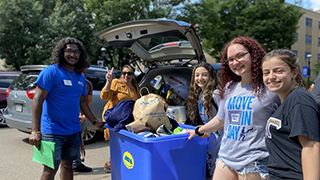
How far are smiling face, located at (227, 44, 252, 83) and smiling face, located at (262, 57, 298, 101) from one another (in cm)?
35

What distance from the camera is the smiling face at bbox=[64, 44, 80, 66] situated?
2.54m

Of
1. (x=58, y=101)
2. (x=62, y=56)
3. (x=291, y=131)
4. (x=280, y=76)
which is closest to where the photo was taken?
(x=291, y=131)

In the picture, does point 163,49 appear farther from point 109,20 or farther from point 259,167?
point 109,20

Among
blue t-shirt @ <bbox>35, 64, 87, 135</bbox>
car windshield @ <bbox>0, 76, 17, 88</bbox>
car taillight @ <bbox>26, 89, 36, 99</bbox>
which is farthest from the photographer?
car windshield @ <bbox>0, 76, 17, 88</bbox>

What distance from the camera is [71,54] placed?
255 centimetres

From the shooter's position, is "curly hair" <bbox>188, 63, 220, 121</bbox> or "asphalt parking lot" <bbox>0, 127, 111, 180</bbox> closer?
"curly hair" <bbox>188, 63, 220, 121</bbox>

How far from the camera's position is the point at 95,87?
5379mm

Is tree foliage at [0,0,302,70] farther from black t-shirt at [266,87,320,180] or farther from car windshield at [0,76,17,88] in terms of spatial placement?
black t-shirt at [266,87,320,180]

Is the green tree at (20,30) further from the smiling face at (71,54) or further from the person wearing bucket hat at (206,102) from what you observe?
the person wearing bucket hat at (206,102)

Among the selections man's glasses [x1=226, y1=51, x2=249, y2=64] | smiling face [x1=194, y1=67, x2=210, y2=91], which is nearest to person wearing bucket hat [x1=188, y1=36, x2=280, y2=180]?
man's glasses [x1=226, y1=51, x2=249, y2=64]

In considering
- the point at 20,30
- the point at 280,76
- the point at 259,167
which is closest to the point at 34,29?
the point at 20,30

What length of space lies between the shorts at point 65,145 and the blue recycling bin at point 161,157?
0.53 meters

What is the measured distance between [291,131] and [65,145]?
84.1 inches

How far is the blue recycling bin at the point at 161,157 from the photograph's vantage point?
6.61 feet
